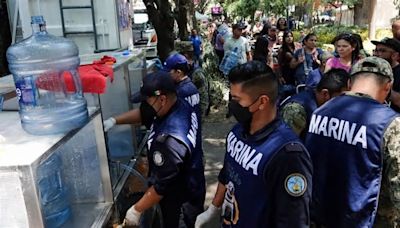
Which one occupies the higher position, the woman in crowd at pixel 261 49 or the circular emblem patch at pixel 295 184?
the circular emblem patch at pixel 295 184

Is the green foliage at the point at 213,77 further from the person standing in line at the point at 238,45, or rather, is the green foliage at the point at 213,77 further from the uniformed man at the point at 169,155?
the uniformed man at the point at 169,155

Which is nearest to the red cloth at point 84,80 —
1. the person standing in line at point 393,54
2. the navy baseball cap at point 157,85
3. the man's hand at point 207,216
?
the navy baseball cap at point 157,85

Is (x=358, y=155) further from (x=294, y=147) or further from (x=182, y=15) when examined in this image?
(x=182, y=15)

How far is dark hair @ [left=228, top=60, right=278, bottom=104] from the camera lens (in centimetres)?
191

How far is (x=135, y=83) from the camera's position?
13.3 feet

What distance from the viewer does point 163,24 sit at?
6.99 metres

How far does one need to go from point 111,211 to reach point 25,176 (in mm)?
982

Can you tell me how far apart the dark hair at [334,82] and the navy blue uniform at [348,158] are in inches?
22.6

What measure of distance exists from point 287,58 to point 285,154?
5.05 metres

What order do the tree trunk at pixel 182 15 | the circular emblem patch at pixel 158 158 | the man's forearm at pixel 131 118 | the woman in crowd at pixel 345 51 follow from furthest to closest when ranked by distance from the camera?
the tree trunk at pixel 182 15 → the woman in crowd at pixel 345 51 → the man's forearm at pixel 131 118 → the circular emblem patch at pixel 158 158

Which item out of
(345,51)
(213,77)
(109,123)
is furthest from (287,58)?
(109,123)

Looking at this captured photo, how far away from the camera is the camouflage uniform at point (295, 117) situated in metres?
2.90

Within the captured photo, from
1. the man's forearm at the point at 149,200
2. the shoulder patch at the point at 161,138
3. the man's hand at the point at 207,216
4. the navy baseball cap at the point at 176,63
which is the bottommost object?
the man's hand at the point at 207,216

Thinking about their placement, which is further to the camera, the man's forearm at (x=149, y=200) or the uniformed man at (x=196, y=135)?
the uniformed man at (x=196, y=135)
